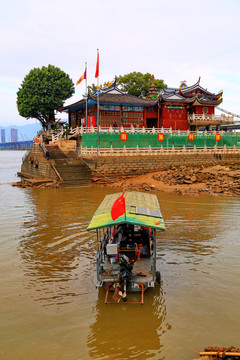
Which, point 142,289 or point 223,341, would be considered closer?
point 223,341

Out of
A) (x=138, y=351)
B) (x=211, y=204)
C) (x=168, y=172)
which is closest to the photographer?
(x=138, y=351)

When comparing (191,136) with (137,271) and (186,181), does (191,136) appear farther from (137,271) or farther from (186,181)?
(137,271)

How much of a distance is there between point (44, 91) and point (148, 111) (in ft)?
59.3

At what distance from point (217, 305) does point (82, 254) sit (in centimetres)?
571

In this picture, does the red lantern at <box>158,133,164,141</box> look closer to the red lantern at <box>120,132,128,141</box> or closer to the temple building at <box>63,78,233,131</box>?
the red lantern at <box>120,132,128,141</box>

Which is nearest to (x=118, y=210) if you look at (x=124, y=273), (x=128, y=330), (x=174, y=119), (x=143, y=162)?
(x=124, y=273)

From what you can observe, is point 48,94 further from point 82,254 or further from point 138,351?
point 138,351

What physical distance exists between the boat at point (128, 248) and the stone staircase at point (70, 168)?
1806 cm

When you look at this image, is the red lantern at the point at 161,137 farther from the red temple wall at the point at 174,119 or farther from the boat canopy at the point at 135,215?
the boat canopy at the point at 135,215

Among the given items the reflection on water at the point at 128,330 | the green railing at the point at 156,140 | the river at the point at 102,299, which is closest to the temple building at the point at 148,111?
the green railing at the point at 156,140

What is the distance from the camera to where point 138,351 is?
6766 mm

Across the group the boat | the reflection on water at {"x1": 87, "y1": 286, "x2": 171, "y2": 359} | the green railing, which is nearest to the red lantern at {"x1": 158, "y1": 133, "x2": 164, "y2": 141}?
the green railing

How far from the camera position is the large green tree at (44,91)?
50.3 meters

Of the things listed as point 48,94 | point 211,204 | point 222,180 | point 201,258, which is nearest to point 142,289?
point 201,258
